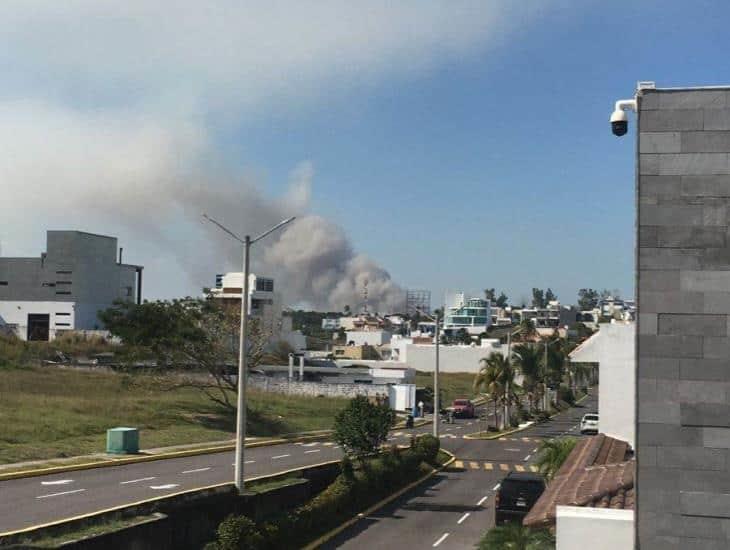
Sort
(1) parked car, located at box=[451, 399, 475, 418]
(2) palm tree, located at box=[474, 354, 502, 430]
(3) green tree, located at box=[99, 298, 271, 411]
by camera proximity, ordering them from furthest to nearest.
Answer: (1) parked car, located at box=[451, 399, 475, 418]
(2) palm tree, located at box=[474, 354, 502, 430]
(3) green tree, located at box=[99, 298, 271, 411]

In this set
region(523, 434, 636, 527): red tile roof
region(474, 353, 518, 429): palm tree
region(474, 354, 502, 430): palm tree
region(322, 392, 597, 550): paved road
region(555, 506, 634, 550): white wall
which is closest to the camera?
region(555, 506, 634, 550): white wall

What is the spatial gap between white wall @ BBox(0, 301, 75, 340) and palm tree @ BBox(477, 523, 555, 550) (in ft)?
395

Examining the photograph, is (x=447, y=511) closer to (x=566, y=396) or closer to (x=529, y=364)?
(x=529, y=364)

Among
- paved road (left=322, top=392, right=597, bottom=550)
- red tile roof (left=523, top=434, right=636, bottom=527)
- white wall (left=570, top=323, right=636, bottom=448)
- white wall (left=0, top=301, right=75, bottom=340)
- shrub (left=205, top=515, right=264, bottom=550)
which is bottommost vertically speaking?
paved road (left=322, top=392, right=597, bottom=550)

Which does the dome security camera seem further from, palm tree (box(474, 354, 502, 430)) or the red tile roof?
palm tree (box(474, 354, 502, 430))

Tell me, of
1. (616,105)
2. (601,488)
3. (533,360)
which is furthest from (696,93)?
(533,360)

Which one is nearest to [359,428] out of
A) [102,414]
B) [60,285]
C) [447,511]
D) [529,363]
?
[447,511]

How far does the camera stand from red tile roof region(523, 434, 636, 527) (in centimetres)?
1625

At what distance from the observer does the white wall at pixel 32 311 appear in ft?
430

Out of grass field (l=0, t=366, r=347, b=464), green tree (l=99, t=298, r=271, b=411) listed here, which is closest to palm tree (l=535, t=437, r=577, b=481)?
grass field (l=0, t=366, r=347, b=464)

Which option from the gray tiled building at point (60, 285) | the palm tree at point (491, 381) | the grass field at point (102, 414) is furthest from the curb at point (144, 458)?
the gray tiled building at point (60, 285)

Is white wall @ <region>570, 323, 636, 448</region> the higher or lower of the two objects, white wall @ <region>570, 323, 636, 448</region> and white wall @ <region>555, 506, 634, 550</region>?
the higher

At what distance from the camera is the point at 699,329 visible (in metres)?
12.1

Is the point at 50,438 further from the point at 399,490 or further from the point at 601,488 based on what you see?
the point at 601,488
